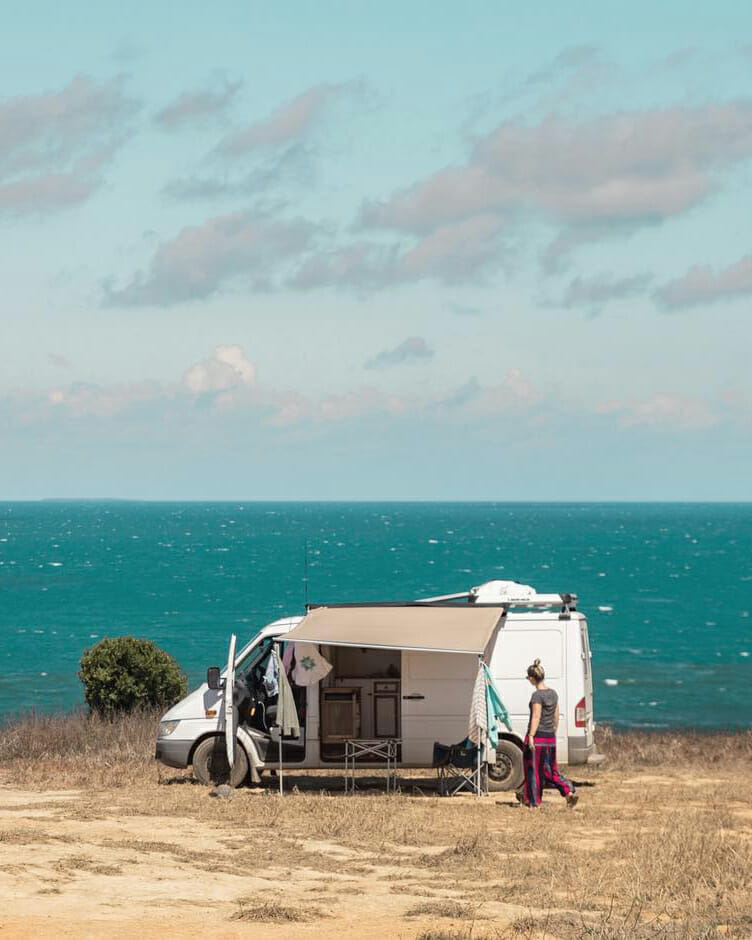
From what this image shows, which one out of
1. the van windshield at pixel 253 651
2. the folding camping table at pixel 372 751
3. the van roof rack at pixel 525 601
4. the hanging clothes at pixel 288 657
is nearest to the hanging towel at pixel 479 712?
the folding camping table at pixel 372 751

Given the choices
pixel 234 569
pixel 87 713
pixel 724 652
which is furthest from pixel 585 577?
pixel 87 713

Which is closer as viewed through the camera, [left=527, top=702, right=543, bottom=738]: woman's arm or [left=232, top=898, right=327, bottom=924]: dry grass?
[left=232, top=898, right=327, bottom=924]: dry grass

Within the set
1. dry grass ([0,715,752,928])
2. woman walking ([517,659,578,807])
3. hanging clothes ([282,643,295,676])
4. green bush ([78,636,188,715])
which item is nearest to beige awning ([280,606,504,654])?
hanging clothes ([282,643,295,676])

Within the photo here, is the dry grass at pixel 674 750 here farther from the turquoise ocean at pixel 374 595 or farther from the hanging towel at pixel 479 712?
the turquoise ocean at pixel 374 595

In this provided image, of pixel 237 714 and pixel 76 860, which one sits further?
pixel 237 714

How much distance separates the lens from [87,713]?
31516mm

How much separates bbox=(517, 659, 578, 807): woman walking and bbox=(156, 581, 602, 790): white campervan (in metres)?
1.00

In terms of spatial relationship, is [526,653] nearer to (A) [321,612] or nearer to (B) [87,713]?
(A) [321,612]

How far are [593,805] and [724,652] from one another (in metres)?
45.3

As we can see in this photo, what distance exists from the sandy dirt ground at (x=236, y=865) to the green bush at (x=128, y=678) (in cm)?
993

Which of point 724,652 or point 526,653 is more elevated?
point 526,653

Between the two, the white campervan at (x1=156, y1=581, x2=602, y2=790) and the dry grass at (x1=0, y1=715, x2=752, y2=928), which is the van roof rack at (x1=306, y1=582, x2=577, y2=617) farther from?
the dry grass at (x1=0, y1=715, x2=752, y2=928)

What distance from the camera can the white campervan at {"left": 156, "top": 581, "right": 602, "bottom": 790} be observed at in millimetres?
19203

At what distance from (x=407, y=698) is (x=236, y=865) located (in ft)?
20.1
